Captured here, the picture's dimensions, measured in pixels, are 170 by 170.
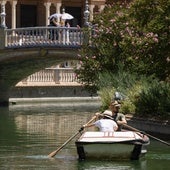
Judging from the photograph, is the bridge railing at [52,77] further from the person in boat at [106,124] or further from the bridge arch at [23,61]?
the person in boat at [106,124]

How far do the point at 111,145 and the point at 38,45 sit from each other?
89.9ft

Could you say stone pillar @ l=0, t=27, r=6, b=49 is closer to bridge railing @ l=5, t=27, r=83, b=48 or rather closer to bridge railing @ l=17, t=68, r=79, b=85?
bridge railing @ l=5, t=27, r=83, b=48

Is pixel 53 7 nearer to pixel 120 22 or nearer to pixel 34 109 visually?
pixel 34 109

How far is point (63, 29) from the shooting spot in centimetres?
5659

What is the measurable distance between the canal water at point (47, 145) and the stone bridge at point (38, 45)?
317cm

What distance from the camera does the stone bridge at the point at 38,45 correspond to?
185 ft

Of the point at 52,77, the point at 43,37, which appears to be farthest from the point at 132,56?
the point at 52,77

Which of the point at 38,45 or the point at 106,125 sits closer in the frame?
the point at 106,125

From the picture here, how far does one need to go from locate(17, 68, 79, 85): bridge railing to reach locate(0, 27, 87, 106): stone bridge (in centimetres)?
962

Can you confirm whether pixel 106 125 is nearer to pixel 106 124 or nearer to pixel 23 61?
pixel 106 124

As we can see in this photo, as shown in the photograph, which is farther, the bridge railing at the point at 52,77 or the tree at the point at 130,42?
the bridge railing at the point at 52,77

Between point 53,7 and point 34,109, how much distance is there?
2433 centimetres

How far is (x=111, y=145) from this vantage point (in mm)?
30656

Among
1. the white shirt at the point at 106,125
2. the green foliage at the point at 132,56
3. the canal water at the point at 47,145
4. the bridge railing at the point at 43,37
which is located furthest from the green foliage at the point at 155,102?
the bridge railing at the point at 43,37
